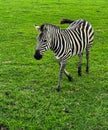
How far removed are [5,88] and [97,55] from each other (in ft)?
16.2

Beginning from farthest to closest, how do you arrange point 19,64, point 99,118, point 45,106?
1. point 19,64
2. point 45,106
3. point 99,118

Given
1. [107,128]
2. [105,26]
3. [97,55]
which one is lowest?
[107,128]

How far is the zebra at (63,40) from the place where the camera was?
29.0 feet

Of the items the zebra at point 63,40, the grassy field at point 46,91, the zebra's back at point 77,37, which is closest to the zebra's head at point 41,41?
the zebra at point 63,40

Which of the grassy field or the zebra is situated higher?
the zebra

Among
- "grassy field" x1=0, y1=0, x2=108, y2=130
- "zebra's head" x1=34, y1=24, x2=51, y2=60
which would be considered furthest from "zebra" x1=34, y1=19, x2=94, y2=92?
"grassy field" x1=0, y1=0, x2=108, y2=130

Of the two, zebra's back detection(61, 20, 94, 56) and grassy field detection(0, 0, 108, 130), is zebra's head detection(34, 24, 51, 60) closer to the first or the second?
zebra's back detection(61, 20, 94, 56)

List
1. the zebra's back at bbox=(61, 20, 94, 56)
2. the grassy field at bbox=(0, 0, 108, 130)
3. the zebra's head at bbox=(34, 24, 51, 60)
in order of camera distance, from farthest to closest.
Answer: the zebra's back at bbox=(61, 20, 94, 56) < the zebra's head at bbox=(34, 24, 51, 60) < the grassy field at bbox=(0, 0, 108, 130)

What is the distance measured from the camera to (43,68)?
11.7m

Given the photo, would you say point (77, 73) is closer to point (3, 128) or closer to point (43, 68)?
point (43, 68)

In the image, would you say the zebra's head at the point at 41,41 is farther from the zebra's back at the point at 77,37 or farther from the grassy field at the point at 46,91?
the grassy field at the point at 46,91

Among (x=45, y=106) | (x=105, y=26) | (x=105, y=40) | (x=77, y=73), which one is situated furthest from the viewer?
(x=105, y=26)

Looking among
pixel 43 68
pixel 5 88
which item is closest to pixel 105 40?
pixel 43 68

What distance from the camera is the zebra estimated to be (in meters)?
8.83
